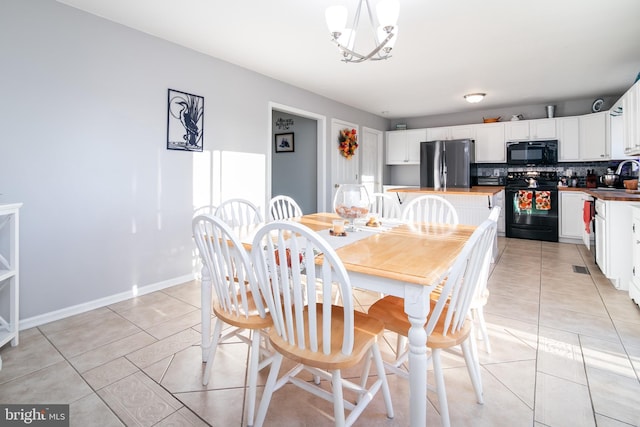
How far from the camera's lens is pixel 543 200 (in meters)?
5.20

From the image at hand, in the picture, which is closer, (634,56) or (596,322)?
(596,322)

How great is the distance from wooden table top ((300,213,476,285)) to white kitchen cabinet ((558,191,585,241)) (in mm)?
4089

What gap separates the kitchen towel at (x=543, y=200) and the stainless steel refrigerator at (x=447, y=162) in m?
1.07

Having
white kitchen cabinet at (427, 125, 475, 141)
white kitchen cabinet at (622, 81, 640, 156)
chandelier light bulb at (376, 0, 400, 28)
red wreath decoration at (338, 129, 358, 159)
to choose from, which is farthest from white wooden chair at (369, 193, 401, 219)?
white kitchen cabinet at (427, 125, 475, 141)

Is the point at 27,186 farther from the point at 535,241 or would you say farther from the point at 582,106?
the point at 582,106

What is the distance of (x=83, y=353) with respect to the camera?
6.56 feet

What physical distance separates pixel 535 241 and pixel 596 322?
328 centimetres

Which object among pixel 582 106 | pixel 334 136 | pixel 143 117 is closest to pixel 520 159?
pixel 582 106

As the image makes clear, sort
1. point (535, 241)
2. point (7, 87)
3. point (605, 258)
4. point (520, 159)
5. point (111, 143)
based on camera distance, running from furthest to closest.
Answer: point (520, 159), point (535, 241), point (605, 258), point (111, 143), point (7, 87)

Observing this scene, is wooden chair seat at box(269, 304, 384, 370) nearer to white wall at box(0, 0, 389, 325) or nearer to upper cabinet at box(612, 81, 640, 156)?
white wall at box(0, 0, 389, 325)

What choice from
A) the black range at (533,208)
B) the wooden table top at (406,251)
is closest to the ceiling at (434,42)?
the black range at (533,208)

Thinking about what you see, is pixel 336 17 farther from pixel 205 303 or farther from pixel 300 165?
pixel 300 165

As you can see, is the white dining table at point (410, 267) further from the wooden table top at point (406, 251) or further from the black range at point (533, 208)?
the black range at point (533, 208)

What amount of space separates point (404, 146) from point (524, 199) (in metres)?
2.49
